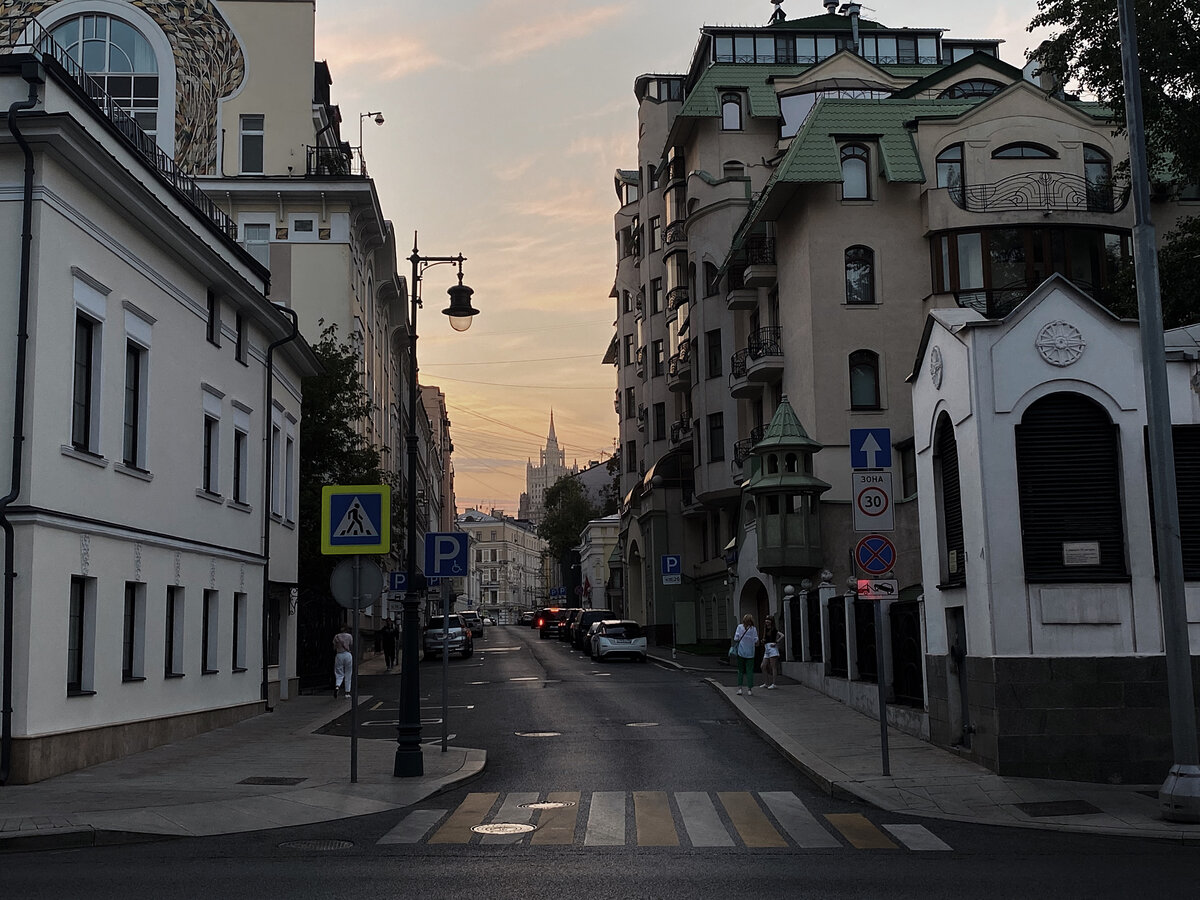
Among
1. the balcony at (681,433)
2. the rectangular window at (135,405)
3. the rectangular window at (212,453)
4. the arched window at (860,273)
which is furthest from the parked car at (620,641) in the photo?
the rectangular window at (135,405)

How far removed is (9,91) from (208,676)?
1076cm

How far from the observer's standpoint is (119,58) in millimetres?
46844


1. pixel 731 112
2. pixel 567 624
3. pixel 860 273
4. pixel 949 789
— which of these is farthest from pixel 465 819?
pixel 567 624

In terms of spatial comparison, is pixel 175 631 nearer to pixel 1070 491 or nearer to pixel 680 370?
pixel 1070 491

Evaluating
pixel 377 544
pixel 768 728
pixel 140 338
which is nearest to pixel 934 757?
pixel 768 728

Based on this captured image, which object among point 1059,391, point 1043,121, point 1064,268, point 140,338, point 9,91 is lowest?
point 1059,391

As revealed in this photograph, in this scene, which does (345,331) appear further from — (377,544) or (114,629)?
(377,544)

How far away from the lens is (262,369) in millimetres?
27938

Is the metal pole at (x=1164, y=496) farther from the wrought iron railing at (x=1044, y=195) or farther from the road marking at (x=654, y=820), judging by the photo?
the wrought iron railing at (x=1044, y=195)

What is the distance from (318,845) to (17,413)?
756cm

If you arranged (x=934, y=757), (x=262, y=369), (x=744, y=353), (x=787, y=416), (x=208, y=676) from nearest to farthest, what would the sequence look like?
(x=934, y=757) < (x=208, y=676) < (x=262, y=369) < (x=787, y=416) < (x=744, y=353)

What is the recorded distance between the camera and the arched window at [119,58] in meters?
46.3

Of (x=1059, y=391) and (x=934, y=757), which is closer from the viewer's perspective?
(x=1059, y=391)

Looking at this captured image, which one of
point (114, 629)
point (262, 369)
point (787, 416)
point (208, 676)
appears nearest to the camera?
point (114, 629)
